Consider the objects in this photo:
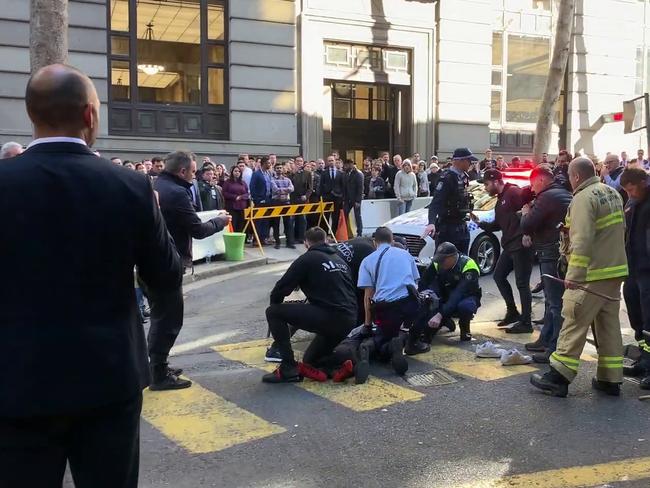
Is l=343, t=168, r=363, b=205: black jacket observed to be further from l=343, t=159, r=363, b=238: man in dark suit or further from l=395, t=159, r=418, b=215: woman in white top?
l=395, t=159, r=418, b=215: woman in white top

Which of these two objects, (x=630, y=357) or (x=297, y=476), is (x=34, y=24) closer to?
(x=297, y=476)

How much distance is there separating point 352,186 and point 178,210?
9.99 metres

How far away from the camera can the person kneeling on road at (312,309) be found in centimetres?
604

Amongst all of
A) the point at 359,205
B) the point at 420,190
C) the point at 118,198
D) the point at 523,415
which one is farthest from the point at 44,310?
the point at 420,190

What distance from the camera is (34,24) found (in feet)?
30.9

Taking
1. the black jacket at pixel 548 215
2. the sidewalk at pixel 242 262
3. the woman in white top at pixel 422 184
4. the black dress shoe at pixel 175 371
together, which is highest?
the woman in white top at pixel 422 184

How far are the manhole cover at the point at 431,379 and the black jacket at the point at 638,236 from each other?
1.83 m

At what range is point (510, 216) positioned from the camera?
8.07 meters

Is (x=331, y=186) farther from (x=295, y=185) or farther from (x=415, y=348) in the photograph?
(x=415, y=348)

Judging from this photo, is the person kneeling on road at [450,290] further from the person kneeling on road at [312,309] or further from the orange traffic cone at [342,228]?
the orange traffic cone at [342,228]

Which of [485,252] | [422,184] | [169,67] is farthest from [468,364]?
[169,67]

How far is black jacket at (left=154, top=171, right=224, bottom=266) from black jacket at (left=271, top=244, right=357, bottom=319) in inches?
29.5

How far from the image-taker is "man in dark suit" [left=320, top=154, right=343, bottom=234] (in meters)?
15.8

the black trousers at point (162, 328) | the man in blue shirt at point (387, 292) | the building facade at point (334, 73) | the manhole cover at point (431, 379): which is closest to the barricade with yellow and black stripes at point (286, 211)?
the building facade at point (334, 73)
